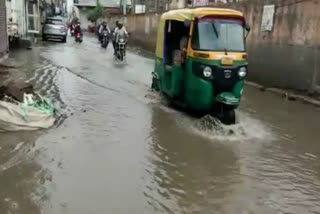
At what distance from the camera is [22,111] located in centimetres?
780

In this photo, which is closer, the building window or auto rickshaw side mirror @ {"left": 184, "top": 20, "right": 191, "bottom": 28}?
auto rickshaw side mirror @ {"left": 184, "top": 20, "right": 191, "bottom": 28}

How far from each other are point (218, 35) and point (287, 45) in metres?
5.28

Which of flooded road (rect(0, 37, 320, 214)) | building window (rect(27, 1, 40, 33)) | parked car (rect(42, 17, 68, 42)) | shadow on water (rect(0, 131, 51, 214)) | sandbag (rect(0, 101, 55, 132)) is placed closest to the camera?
shadow on water (rect(0, 131, 51, 214))

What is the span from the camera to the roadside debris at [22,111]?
7.66m

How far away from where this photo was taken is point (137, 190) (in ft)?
18.8

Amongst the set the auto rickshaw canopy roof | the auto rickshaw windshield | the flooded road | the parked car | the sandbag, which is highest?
the auto rickshaw canopy roof

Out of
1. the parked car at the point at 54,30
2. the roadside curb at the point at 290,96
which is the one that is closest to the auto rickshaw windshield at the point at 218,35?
the roadside curb at the point at 290,96

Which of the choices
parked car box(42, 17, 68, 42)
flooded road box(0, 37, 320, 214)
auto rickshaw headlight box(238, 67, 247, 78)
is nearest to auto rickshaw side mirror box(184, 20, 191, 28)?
auto rickshaw headlight box(238, 67, 247, 78)

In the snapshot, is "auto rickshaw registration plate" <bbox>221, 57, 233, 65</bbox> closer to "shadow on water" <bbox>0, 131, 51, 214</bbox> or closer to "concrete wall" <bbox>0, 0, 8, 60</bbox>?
"shadow on water" <bbox>0, 131, 51, 214</bbox>

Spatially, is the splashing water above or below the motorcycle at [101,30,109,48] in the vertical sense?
below

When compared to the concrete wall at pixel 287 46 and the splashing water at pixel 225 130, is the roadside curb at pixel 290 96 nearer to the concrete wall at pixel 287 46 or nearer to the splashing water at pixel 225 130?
the concrete wall at pixel 287 46

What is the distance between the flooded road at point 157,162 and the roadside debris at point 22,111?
220 mm

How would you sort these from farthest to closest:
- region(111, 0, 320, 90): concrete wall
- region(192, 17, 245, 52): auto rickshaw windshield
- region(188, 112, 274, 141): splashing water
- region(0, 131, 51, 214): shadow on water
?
1. region(111, 0, 320, 90): concrete wall
2. region(192, 17, 245, 52): auto rickshaw windshield
3. region(188, 112, 274, 141): splashing water
4. region(0, 131, 51, 214): shadow on water

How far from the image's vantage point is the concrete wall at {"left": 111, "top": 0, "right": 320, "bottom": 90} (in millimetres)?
12484
